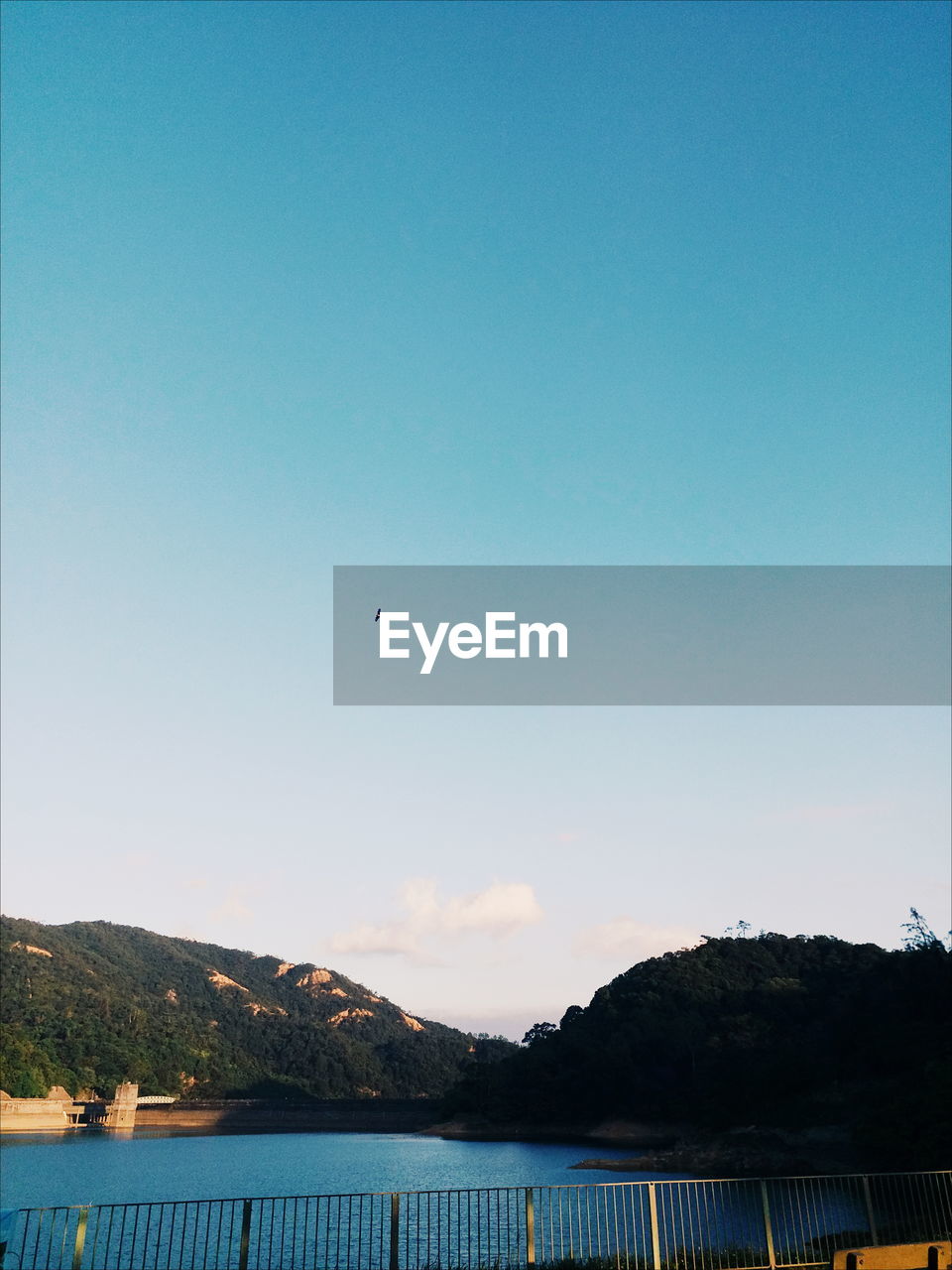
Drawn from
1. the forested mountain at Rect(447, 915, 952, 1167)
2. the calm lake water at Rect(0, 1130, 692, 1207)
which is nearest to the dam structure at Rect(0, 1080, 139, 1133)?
the calm lake water at Rect(0, 1130, 692, 1207)

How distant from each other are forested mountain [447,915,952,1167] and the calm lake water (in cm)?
1024

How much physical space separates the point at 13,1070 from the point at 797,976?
398ft

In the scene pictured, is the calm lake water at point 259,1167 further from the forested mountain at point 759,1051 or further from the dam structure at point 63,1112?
the forested mountain at point 759,1051

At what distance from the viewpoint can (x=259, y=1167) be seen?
311ft

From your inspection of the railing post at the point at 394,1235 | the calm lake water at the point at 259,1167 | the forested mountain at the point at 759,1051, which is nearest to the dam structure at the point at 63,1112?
the calm lake water at the point at 259,1167

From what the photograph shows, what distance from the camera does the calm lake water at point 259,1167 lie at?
7044 centimetres

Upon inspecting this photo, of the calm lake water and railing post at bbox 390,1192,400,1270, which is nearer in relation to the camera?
railing post at bbox 390,1192,400,1270

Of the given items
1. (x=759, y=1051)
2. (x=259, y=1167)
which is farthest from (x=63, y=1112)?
(x=759, y=1051)

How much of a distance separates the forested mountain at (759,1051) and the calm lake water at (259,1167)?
33.6 ft

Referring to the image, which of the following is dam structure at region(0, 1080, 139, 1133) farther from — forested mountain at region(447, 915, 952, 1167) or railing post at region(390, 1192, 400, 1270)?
railing post at region(390, 1192, 400, 1270)

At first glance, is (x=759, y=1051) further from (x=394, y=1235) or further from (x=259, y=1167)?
(x=394, y=1235)

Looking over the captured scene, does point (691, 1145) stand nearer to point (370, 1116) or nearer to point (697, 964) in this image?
point (697, 964)

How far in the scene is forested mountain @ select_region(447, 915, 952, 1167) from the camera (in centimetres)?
7906

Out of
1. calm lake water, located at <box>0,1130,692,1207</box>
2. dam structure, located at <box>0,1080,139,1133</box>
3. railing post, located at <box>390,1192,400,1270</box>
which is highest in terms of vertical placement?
railing post, located at <box>390,1192,400,1270</box>
